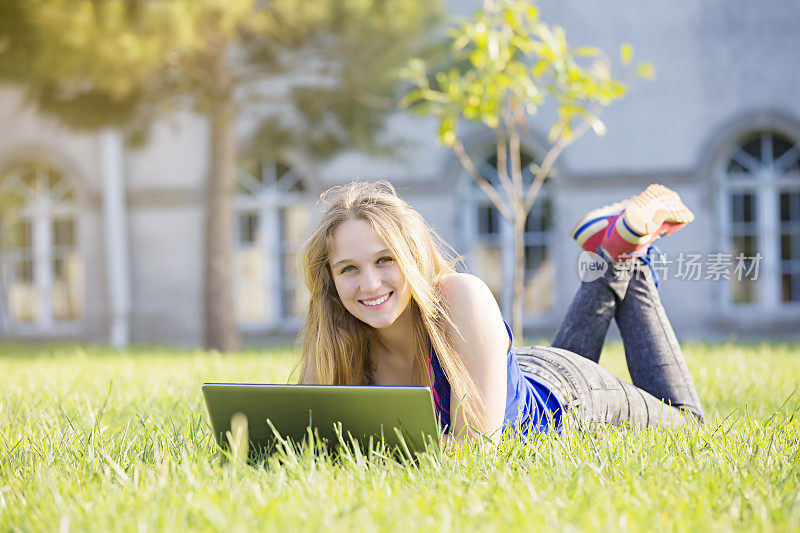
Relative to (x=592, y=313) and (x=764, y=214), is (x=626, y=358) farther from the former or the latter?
(x=764, y=214)

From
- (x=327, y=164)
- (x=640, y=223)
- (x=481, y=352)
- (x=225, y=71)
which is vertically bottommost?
(x=481, y=352)

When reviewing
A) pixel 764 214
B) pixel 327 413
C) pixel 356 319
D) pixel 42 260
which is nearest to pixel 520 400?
pixel 356 319

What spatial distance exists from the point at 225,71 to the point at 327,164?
227 centimetres

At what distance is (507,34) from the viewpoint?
17.8 ft

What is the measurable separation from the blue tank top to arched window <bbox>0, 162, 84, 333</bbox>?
36.9ft

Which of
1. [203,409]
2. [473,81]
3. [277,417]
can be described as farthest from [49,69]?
[277,417]

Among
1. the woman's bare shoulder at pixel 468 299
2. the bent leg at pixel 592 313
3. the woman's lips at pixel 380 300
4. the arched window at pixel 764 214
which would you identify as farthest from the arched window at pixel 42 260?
the woman's bare shoulder at pixel 468 299

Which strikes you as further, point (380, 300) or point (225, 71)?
point (225, 71)

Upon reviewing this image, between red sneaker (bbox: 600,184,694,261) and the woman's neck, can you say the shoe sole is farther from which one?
the woman's neck

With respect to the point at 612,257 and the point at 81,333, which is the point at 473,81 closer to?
the point at 612,257

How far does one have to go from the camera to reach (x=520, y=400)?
2.43m

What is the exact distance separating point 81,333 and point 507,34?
935 centimetres

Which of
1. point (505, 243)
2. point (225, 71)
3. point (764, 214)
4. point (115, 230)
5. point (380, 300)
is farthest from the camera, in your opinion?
point (115, 230)

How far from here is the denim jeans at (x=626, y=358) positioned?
2.64 m
